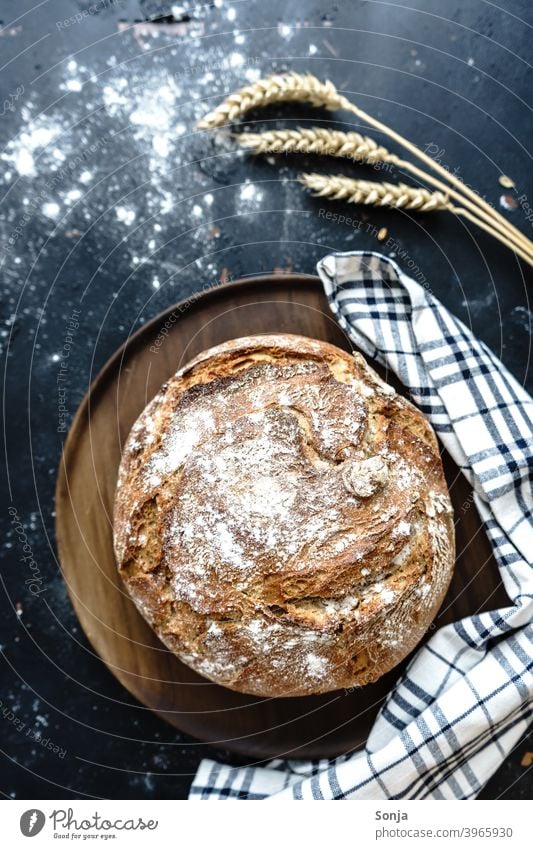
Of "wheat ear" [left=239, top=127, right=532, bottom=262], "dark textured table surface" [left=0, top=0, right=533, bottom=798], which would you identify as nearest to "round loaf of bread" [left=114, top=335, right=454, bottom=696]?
"dark textured table surface" [left=0, top=0, right=533, bottom=798]

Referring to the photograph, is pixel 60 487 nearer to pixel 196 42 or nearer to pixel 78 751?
pixel 78 751

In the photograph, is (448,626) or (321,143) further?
(321,143)

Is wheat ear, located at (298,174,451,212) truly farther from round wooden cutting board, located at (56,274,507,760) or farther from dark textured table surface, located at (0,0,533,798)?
round wooden cutting board, located at (56,274,507,760)

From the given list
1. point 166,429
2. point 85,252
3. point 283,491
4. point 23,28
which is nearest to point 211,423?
point 166,429
